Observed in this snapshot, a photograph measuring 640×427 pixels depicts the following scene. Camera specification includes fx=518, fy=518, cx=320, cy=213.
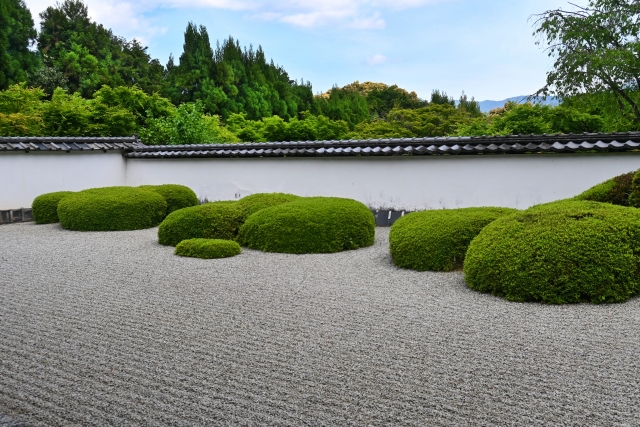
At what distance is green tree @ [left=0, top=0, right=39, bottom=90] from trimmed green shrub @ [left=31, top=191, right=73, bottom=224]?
56.3 feet

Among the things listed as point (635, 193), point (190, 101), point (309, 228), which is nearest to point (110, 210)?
point (309, 228)

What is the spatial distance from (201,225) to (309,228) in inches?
77.0

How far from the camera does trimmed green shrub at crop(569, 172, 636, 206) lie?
20.5 feet

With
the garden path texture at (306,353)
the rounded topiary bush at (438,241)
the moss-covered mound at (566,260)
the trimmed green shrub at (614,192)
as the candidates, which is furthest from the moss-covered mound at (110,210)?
the trimmed green shrub at (614,192)

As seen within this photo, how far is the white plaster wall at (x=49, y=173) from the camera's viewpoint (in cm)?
1186

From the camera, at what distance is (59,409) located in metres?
2.90

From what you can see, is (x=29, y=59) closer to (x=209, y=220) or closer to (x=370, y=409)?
(x=209, y=220)

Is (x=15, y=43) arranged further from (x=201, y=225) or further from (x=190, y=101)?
(x=201, y=225)

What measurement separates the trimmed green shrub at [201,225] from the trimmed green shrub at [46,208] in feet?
14.0

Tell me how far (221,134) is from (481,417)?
18.6 meters

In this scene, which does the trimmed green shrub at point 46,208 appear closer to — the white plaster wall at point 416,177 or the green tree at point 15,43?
the white plaster wall at point 416,177

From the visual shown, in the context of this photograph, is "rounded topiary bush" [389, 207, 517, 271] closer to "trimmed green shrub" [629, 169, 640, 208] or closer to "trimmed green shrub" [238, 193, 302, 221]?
"trimmed green shrub" [629, 169, 640, 208]

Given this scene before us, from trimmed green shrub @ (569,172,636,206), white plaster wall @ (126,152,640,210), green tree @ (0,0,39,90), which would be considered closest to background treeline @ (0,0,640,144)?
green tree @ (0,0,39,90)

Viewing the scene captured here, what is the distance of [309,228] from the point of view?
770 centimetres
